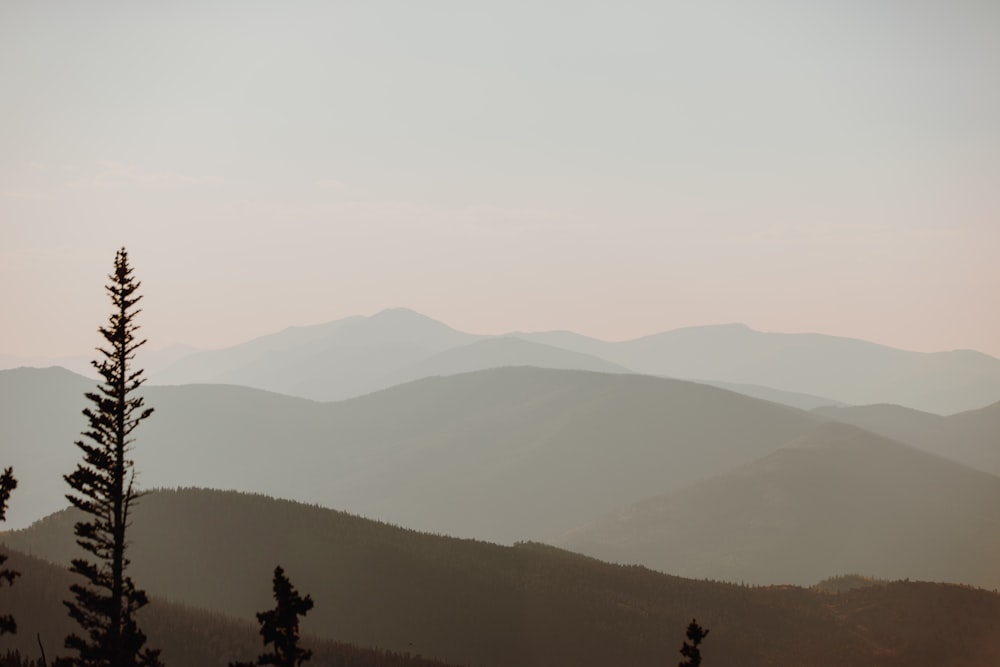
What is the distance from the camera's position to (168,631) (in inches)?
3113

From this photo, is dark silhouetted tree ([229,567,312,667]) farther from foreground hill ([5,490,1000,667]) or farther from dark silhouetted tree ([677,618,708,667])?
foreground hill ([5,490,1000,667])

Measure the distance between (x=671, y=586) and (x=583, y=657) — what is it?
19326 millimetres

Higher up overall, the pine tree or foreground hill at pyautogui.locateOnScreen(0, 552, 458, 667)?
the pine tree

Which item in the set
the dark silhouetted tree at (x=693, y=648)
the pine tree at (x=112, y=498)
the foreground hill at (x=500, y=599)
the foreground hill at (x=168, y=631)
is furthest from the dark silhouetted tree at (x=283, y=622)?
the foreground hill at (x=500, y=599)

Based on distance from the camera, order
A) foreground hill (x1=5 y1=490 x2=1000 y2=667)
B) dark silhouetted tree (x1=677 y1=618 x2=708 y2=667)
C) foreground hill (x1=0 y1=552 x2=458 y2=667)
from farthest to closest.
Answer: foreground hill (x1=5 y1=490 x2=1000 y2=667) < foreground hill (x1=0 y1=552 x2=458 y2=667) < dark silhouetted tree (x1=677 y1=618 x2=708 y2=667)

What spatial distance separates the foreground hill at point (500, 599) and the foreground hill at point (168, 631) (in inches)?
753

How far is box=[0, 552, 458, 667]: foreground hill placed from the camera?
7388 cm

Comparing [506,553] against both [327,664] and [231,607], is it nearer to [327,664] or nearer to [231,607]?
[231,607]

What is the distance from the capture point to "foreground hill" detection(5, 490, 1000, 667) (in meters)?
106

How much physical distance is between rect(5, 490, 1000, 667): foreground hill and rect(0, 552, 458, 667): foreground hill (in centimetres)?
1912

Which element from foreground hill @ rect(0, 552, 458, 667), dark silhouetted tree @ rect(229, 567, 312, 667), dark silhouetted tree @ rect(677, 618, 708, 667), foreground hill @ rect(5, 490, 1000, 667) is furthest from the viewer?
foreground hill @ rect(5, 490, 1000, 667)

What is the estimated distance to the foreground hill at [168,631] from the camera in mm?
73875

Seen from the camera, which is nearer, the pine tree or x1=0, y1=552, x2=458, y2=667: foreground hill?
the pine tree

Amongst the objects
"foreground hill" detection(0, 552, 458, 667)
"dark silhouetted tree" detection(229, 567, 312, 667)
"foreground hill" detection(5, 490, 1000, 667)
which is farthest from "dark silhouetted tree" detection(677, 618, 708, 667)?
"foreground hill" detection(5, 490, 1000, 667)
